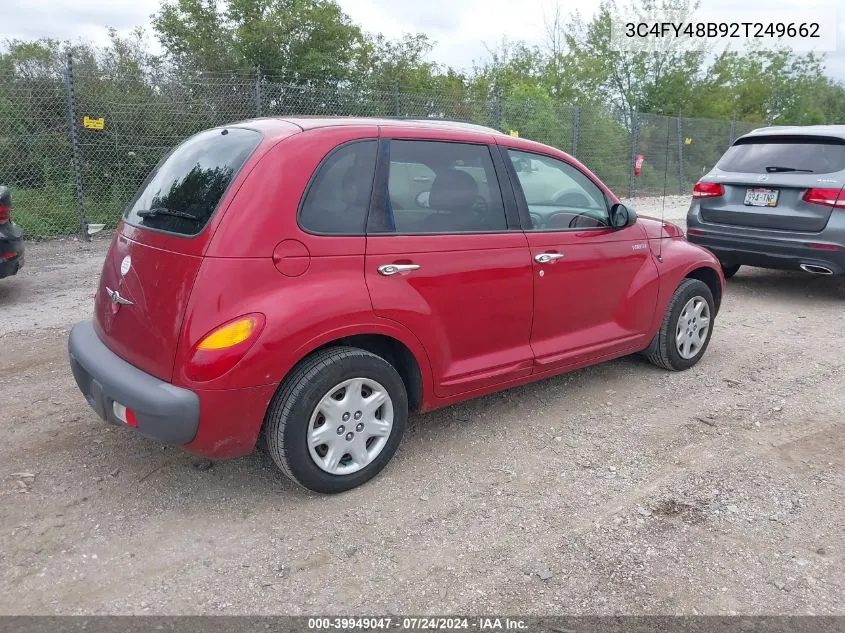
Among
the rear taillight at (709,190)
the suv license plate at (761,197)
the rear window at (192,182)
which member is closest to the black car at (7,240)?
the rear window at (192,182)

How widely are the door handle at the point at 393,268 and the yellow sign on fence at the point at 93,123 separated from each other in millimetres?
8337

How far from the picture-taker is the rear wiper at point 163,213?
313 cm

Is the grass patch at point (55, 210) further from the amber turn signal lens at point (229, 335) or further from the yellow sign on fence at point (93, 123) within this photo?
the amber turn signal lens at point (229, 335)

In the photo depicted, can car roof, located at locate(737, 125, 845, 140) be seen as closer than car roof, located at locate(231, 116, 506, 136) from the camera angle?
A: No

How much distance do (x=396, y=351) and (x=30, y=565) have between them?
5.95 feet

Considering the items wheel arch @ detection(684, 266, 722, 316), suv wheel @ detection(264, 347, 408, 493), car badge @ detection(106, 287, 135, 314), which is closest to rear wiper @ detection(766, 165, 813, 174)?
wheel arch @ detection(684, 266, 722, 316)

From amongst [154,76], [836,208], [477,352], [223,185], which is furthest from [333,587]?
[154,76]

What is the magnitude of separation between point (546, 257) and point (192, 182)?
192 cm

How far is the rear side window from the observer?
10.2ft

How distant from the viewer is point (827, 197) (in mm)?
6605

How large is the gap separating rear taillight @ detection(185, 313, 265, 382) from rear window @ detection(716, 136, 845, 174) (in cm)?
620

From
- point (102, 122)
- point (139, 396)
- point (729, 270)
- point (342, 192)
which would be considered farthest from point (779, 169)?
point (102, 122)

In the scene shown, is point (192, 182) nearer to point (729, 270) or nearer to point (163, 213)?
point (163, 213)

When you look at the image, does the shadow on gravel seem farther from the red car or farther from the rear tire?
the red car
